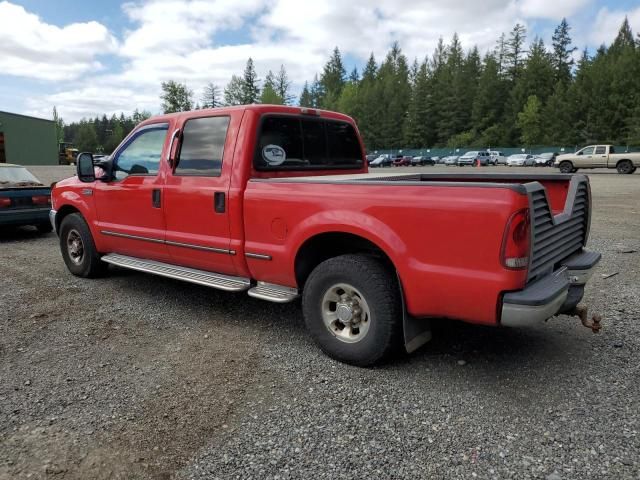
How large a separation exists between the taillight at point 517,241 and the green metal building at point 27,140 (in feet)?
170

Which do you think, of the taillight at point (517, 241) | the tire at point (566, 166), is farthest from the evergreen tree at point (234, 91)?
the taillight at point (517, 241)

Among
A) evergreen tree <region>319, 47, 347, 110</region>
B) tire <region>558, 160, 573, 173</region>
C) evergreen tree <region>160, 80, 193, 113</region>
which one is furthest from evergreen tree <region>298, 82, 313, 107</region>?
tire <region>558, 160, 573, 173</region>

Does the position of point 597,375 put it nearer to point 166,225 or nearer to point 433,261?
point 433,261

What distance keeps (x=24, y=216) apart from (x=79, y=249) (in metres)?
3.65

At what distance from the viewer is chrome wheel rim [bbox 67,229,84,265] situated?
6141 mm

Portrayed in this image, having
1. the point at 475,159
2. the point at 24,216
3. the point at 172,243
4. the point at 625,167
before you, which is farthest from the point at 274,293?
the point at 475,159

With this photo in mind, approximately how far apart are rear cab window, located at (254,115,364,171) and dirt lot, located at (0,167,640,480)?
59.1 inches

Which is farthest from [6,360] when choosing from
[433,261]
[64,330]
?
[433,261]

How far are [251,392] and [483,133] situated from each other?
8147cm

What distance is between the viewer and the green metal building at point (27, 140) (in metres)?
47.1

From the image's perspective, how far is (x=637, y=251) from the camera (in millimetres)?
7383

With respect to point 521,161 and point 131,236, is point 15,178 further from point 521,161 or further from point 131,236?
point 521,161

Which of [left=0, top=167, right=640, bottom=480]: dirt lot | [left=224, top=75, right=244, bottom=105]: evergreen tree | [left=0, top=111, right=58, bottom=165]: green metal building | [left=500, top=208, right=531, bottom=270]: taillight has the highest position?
[left=224, top=75, right=244, bottom=105]: evergreen tree

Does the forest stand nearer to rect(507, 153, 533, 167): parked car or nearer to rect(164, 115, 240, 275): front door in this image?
rect(507, 153, 533, 167): parked car
